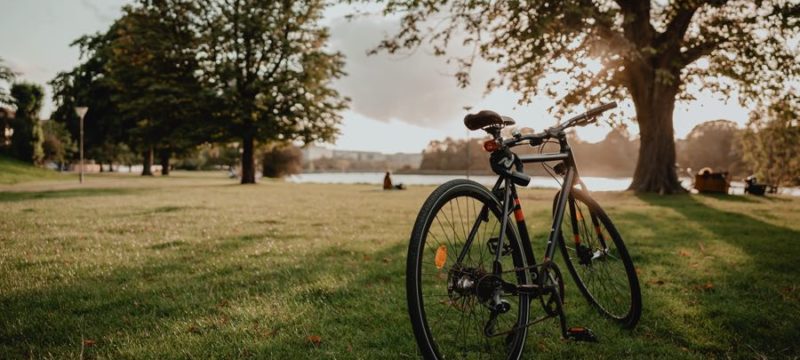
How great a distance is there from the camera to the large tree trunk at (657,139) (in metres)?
18.5

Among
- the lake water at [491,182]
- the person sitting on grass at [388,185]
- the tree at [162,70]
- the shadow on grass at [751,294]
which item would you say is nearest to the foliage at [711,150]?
the lake water at [491,182]

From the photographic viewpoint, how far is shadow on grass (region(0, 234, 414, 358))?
274 centimetres

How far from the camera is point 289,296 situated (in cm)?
382

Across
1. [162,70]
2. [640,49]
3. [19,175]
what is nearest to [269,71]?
[162,70]

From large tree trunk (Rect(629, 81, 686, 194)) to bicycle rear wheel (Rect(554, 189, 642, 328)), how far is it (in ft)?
58.4

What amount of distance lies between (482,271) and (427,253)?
3.47m

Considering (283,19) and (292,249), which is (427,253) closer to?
(292,249)

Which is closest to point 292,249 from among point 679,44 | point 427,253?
point 427,253

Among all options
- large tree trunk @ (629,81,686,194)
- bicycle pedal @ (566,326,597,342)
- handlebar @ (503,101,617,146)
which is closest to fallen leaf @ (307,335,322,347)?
bicycle pedal @ (566,326,597,342)

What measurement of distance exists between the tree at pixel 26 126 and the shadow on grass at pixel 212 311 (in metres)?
45.5

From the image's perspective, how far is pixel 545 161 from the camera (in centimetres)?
299

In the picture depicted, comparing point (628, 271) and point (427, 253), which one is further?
point (427, 253)

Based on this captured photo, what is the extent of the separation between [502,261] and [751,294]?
3152mm

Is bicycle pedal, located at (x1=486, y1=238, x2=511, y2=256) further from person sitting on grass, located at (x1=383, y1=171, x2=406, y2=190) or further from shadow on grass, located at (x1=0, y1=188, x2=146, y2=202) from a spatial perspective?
person sitting on grass, located at (x1=383, y1=171, x2=406, y2=190)
